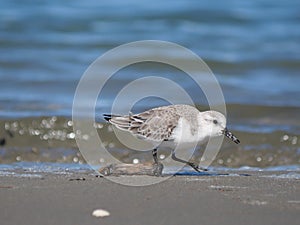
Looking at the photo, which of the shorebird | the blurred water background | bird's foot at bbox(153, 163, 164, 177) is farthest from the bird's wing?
the blurred water background

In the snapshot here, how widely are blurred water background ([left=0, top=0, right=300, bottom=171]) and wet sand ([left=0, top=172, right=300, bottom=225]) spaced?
2.26 metres

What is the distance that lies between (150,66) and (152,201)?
28.7 ft

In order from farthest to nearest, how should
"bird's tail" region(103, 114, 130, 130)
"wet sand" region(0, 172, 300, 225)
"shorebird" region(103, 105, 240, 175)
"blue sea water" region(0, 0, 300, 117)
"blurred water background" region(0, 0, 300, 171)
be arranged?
"blue sea water" region(0, 0, 300, 117) < "blurred water background" region(0, 0, 300, 171) < "bird's tail" region(103, 114, 130, 130) < "shorebird" region(103, 105, 240, 175) < "wet sand" region(0, 172, 300, 225)

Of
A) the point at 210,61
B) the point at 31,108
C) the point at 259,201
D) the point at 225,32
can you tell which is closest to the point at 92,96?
the point at 31,108

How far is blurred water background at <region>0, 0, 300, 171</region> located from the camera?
373 inches

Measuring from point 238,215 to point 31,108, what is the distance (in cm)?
626

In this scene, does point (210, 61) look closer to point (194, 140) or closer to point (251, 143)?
point (251, 143)

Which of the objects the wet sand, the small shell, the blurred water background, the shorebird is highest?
the blurred water background

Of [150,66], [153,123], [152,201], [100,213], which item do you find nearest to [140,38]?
[150,66]

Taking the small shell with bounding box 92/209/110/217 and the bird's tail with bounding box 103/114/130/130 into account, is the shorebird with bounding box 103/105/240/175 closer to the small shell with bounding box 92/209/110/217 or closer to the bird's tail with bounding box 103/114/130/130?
the bird's tail with bounding box 103/114/130/130

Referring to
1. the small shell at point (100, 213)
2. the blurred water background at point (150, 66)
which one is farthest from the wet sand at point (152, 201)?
the blurred water background at point (150, 66)

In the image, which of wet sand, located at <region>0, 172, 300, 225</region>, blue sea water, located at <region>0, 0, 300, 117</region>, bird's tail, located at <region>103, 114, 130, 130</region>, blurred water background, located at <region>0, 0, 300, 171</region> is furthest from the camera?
blue sea water, located at <region>0, 0, 300, 117</region>

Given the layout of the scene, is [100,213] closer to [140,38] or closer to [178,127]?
[178,127]

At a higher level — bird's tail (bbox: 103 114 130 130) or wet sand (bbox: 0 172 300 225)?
bird's tail (bbox: 103 114 130 130)
